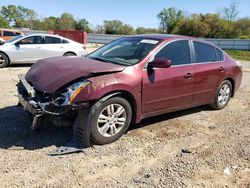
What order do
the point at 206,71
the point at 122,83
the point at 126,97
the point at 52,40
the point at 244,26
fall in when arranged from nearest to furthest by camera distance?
the point at 122,83
the point at 126,97
the point at 206,71
the point at 52,40
the point at 244,26

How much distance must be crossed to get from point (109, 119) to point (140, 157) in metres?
0.71

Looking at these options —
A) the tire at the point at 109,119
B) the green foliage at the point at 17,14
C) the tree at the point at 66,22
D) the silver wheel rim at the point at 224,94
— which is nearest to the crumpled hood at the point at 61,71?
the tire at the point at 109,119

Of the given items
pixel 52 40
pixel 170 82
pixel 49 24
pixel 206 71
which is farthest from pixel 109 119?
pixel 49 24

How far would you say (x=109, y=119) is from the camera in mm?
4031

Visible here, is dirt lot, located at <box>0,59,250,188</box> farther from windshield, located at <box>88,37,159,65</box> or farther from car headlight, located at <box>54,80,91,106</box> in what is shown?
windshield, located at <box>88,37,159,65</box>

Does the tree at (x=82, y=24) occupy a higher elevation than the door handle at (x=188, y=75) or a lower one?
higher

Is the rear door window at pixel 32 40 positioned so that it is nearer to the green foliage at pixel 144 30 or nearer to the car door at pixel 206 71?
the car door at pixel 206 71

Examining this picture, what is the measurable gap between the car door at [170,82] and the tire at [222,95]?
1056mm

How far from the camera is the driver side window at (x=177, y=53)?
15.4 feet

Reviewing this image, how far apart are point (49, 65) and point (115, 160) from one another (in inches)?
72.5

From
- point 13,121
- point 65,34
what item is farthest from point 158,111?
point 65,34

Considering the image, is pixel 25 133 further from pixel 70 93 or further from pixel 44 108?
pixel 70 93

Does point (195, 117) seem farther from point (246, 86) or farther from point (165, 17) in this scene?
point (165, 17)

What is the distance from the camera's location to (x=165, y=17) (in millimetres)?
83188
